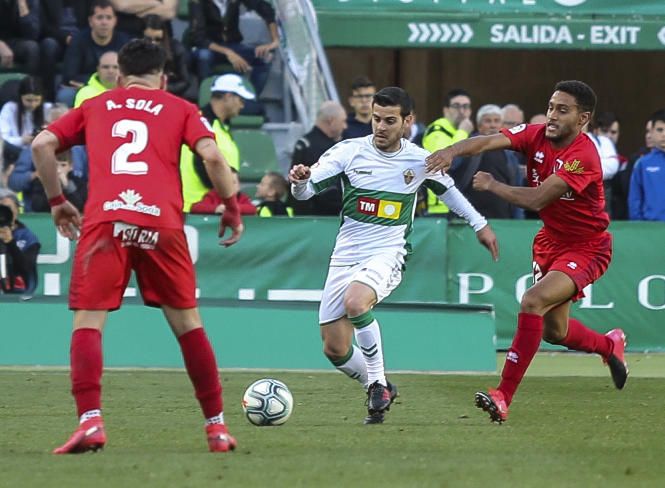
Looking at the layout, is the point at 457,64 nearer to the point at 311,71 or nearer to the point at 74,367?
the point at 311,71

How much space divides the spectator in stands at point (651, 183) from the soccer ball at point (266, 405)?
7771 millimetres

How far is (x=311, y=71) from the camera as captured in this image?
694 inches

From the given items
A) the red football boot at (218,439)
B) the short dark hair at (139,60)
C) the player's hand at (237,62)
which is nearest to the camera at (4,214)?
the player's hand at (237,62)

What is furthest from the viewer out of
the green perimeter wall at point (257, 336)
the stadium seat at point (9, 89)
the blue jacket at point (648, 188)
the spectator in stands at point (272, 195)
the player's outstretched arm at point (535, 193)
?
the stadium seat at point (9, 89)

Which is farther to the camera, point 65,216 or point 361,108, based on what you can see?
point 361,108

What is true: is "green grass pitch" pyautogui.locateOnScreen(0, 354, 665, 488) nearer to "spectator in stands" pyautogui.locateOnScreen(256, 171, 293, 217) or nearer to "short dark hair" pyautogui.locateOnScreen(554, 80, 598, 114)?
"short dark hair" pyautogui.locateOnScreen(554, 80, 598, 114)

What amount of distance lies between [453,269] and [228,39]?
4.18m

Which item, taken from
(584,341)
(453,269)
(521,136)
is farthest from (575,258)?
(453,269)

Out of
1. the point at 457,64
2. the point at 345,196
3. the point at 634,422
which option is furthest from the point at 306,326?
the point at 457,64

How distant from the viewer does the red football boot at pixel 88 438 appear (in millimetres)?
7570

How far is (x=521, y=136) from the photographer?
392 inches

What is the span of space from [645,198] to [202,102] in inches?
187

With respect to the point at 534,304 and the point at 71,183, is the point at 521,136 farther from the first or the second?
the point at 71,183

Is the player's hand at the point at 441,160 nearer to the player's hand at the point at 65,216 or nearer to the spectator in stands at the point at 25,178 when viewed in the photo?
the player's hand at the point at 65,216
